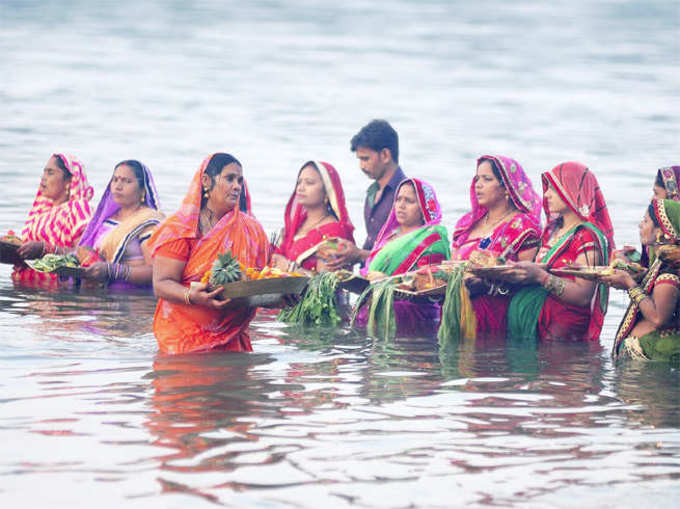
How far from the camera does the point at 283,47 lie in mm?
60812

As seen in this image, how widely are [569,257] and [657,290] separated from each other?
136cm

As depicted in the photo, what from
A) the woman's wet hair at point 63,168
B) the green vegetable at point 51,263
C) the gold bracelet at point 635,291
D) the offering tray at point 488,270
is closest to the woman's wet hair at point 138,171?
the green vegetable at point 51,263

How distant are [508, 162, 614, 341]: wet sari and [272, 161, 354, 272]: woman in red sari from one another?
6.83 ft

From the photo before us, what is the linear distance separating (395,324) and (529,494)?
5094 mm

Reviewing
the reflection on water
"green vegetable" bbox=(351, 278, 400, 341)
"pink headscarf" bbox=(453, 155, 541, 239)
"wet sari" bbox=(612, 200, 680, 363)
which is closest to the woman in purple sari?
the reflection on water

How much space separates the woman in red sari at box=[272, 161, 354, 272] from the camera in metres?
12.1

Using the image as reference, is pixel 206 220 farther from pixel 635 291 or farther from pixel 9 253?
pixel 9 253

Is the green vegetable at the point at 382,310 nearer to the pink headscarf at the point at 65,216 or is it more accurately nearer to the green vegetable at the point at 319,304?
the green vegetable at the point at 319,304

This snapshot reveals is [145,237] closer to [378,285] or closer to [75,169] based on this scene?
[75,169]

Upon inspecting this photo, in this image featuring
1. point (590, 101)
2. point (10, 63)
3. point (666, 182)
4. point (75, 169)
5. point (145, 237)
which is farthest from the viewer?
point (10, 63)

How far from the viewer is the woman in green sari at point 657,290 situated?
28.8 ft

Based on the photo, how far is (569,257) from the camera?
10133mm

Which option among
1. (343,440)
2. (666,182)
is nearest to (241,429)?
(343,440)

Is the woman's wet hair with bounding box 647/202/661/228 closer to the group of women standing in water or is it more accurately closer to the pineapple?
the group of women standing in water
